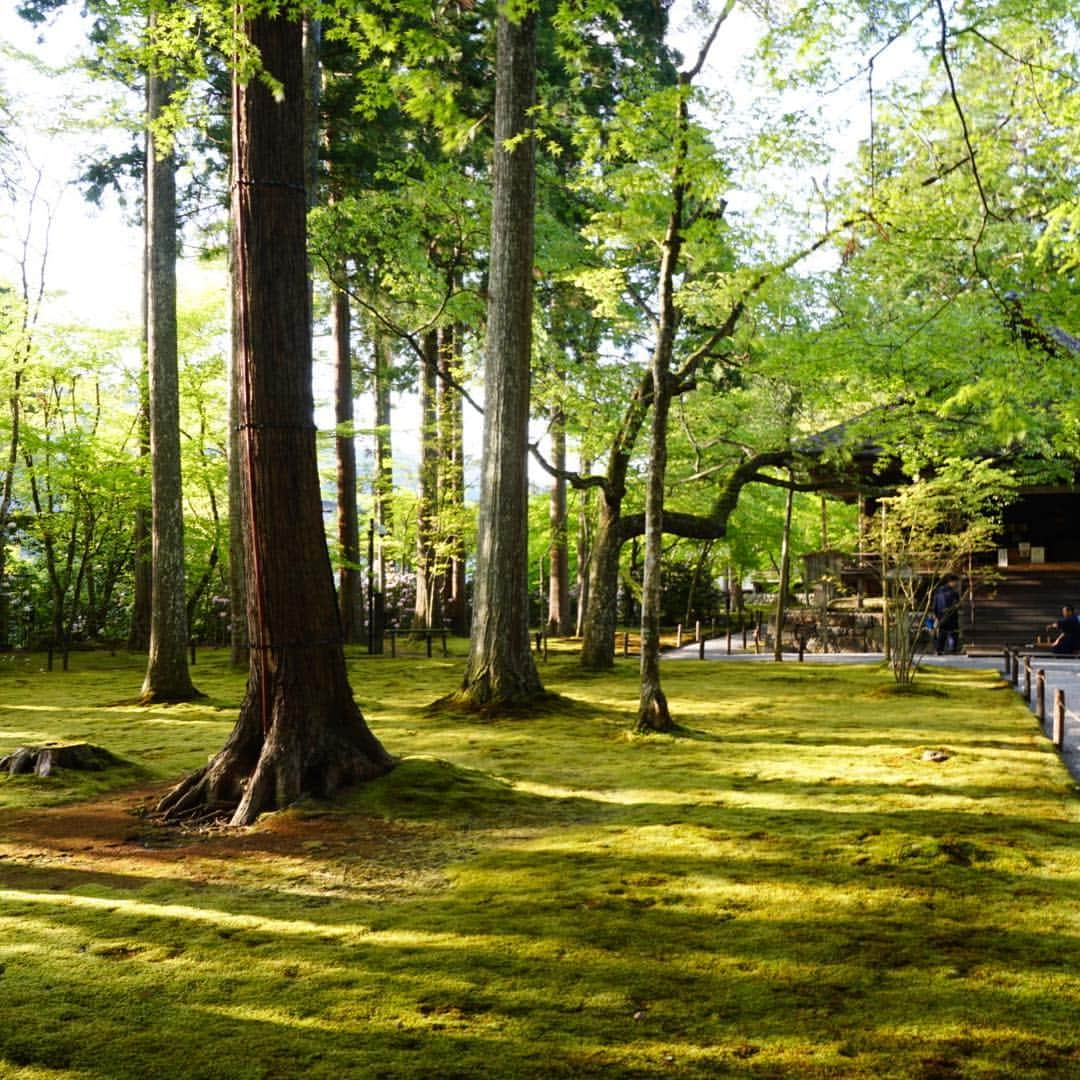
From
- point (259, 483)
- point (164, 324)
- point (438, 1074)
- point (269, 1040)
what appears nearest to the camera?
point (438, 1074)

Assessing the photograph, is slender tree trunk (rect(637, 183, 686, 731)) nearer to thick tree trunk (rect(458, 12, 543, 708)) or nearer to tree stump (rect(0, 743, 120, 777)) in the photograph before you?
thick tree trunk (rect(458, 12, 543, 708))

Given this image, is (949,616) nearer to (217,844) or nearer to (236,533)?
(236,533)

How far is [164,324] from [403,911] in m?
10.6

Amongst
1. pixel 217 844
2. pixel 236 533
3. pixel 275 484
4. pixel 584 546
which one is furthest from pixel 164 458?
pixel 584 546

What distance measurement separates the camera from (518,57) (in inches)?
478

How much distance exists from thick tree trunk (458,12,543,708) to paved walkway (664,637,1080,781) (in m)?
5.77

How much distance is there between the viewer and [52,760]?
7.99 m

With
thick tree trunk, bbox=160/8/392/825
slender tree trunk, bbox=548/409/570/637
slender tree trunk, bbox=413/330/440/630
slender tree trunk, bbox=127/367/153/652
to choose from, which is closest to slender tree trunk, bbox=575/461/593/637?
slender tree trunk, bbox=548/409/570/637

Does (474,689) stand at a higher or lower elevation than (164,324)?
lower

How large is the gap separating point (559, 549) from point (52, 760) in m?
18.9

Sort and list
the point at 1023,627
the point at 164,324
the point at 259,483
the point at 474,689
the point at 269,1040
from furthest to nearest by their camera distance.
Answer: the point at 1023,627, the point at 164,324, the point at 474,689, the point at 259,483, the point at 269,1040

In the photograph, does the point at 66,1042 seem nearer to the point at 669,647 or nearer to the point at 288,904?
the point at 288,904

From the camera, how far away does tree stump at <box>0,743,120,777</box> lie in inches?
314

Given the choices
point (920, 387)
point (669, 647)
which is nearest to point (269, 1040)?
point (920, 387)
